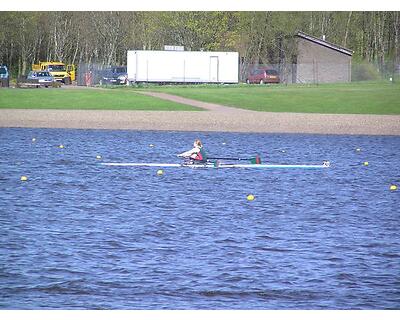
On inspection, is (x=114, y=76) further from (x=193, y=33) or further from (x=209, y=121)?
(x=209, y=121)

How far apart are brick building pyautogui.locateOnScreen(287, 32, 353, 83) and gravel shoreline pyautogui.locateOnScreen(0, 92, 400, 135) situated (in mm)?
15767

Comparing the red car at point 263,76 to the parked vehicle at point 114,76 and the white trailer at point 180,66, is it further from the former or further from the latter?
the parked vehicle at point 114,76

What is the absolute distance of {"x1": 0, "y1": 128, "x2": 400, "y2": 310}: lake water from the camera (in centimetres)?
1234

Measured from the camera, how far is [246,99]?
4512 cm

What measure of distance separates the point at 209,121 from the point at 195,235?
76.7 feet

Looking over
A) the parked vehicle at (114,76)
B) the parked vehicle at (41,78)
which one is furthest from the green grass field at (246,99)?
the parked vehicle at (114,76)

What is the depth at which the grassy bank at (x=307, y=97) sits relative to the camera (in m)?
43.1

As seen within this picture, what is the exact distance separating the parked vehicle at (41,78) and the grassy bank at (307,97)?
5.39 metres

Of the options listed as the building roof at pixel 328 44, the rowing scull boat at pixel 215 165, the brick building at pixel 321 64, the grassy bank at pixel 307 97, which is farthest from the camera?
the building roof at pixel 328 44

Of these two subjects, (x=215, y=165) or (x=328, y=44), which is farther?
(x=328, y=44)

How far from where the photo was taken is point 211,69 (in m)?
56.8

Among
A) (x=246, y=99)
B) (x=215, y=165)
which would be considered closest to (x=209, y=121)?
(x=246, y=99)
